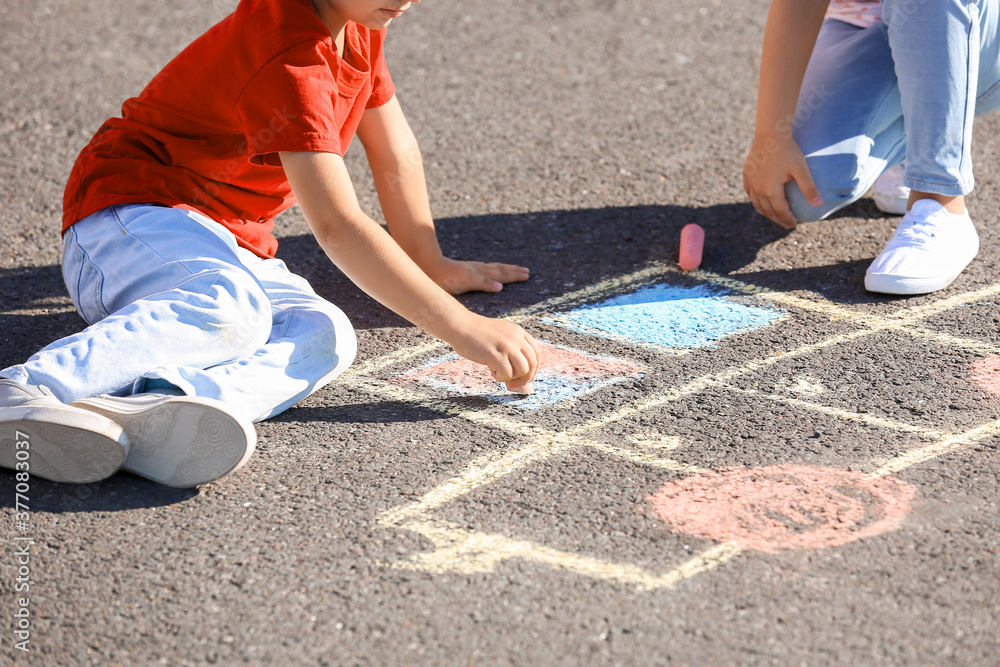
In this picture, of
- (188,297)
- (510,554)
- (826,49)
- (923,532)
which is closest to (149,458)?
(188,297)

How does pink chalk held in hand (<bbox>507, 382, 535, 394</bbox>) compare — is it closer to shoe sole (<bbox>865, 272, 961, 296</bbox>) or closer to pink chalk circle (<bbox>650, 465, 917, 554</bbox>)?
pink chalk circle (<bbox>650, 465, 917, 554</bbox>)

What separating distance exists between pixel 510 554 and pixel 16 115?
3263 millimetres

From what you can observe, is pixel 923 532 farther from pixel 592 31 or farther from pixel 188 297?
pixel 592 31

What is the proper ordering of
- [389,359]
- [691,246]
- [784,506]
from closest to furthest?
[784,506] → [389,359] → [691,246]

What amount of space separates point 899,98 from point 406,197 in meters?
1.40

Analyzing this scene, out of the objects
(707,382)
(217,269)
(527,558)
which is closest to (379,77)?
(217,269)

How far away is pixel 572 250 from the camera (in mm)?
2936

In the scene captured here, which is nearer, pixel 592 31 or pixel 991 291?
pixel 991 291

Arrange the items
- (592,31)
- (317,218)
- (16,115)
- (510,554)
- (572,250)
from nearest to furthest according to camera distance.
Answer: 1. (510,554)
2. (317,218)
3. (572,250)
4. (16,115)
5. (592,31)

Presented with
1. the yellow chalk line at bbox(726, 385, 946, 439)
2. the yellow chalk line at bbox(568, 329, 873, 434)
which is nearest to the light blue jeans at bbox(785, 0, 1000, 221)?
the yellow chalk line at bbox(568, 329, 873, 434)

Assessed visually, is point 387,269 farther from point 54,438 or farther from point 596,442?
point 54,438

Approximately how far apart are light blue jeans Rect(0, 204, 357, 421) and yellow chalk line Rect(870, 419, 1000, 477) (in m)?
1.10

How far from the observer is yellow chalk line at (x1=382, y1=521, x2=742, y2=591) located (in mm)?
1593

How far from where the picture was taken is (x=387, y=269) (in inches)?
77.5
